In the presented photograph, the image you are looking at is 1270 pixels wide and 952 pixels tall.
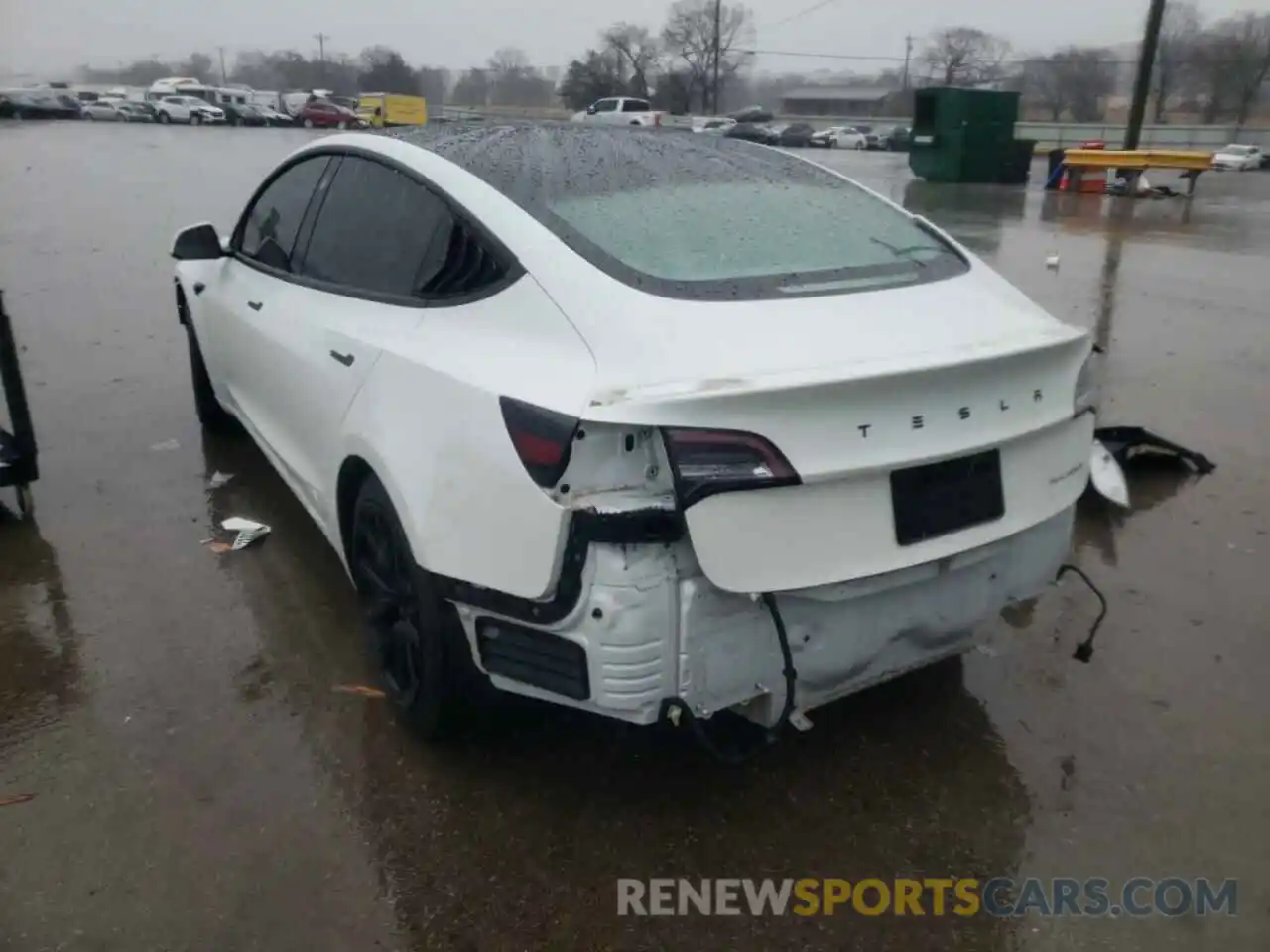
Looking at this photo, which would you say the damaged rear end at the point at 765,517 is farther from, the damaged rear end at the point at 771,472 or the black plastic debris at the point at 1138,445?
the black plastic debris at the point at 1138,445

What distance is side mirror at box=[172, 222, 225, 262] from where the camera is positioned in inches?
180

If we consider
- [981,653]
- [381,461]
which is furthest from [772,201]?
[981,653]

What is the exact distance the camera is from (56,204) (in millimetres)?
17031

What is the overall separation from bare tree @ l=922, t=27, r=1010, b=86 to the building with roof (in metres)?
4.83

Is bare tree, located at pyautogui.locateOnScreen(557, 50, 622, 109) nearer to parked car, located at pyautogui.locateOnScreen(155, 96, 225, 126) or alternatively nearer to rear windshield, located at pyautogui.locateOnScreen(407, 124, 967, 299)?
parked car, located at pyautogui.locateOnScreen(155, 96, 225, 126)

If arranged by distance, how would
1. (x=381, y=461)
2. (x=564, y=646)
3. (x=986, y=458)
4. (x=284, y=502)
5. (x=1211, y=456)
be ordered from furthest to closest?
(x=1211, y=456), (x=284, y=502), (x=381, y=461), (x=986, y=458), (x=564, y=646)

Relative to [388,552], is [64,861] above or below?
below

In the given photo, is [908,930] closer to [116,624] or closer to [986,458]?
[986,458]

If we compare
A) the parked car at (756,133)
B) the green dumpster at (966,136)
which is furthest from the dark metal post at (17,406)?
the parked car at (756,133)

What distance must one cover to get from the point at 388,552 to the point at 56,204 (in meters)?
16.9

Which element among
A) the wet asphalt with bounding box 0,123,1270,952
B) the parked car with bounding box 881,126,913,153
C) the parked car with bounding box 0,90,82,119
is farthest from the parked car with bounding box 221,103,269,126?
the wet asphalt with bounding box 0,123,1270,952

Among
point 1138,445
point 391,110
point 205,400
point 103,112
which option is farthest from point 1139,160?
point 103,112

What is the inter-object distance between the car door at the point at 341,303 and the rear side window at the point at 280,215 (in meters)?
0.17

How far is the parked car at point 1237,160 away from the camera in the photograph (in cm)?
3841
